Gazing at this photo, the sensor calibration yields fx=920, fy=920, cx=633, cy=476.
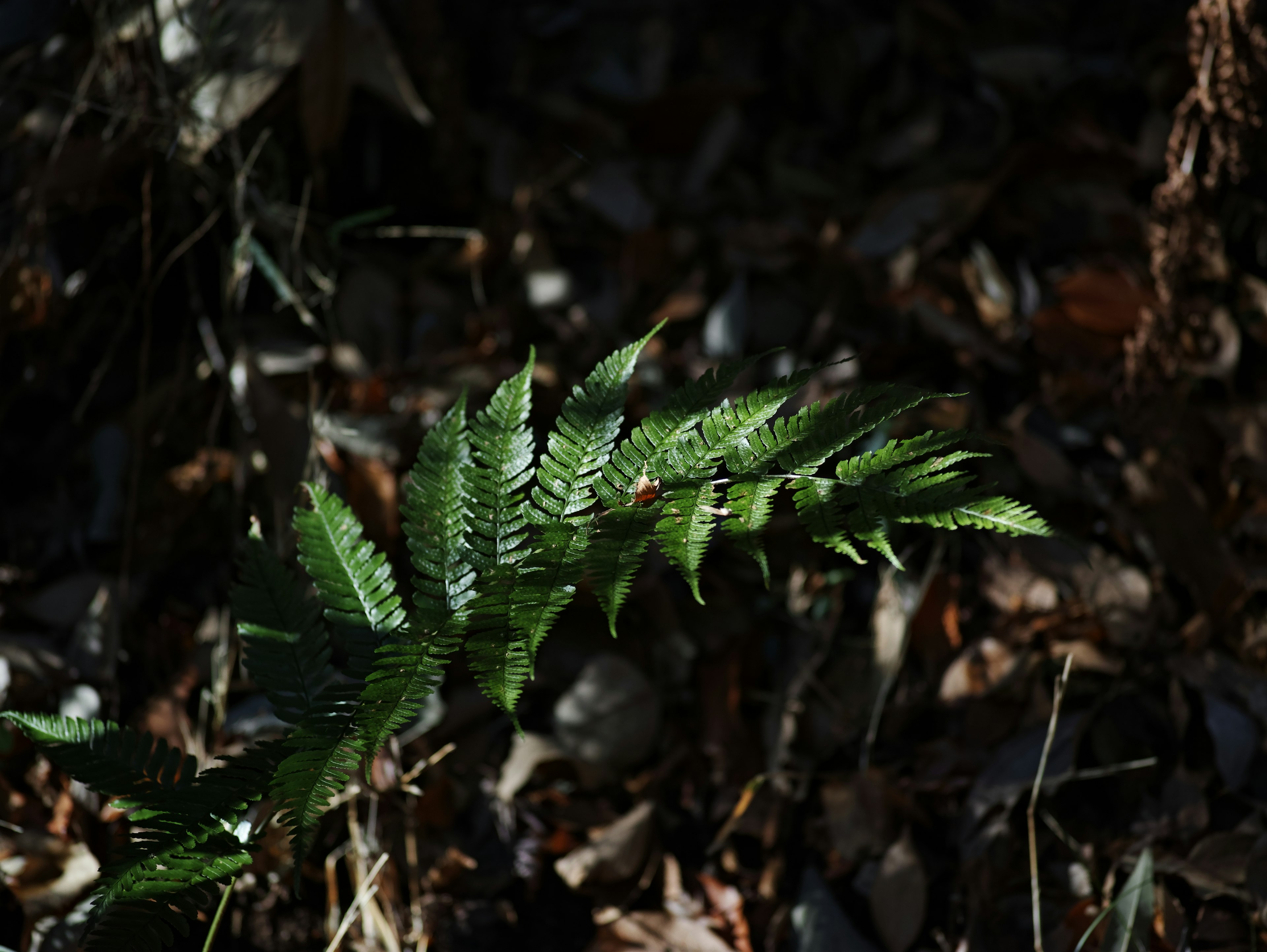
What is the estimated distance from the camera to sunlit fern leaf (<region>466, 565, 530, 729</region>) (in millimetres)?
896

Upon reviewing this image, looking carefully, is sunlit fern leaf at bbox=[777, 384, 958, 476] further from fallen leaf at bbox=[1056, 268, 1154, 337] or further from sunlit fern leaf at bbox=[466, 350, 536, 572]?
fallen leaf at bbox=[1056, 268, 1154, 337]

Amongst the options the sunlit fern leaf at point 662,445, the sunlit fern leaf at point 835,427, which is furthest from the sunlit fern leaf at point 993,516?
the sunlit fern leaf at point 662,445

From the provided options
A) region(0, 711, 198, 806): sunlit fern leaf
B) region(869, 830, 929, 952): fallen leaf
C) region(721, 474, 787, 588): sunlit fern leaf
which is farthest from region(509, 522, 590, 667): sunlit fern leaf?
region(869, 830, 929, 952): fallen leaf

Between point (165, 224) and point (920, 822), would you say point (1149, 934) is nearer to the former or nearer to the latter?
point (920, 822)

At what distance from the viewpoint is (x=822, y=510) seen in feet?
3.14

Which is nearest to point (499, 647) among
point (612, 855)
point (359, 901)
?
point (359, 901)

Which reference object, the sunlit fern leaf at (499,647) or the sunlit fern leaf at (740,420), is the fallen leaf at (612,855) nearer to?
the sunlit fern leaf at (499,647)

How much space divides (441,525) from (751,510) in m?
0.34

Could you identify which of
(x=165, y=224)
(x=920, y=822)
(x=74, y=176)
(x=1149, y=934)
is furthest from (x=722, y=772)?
(x=74, y=176)

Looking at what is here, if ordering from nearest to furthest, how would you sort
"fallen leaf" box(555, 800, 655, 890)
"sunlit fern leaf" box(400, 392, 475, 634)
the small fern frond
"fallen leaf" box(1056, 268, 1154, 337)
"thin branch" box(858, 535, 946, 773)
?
the small fern frond, "sunlit fern leaf" box(400, 392, 475, 634), "fallen leaf" box(555, 800, 655, 890), "thin branch" box(858, 535, 946, 773), "fallen leaf" box(1056, 268, 1154, 337)

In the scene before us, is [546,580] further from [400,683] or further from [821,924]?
[821,924]

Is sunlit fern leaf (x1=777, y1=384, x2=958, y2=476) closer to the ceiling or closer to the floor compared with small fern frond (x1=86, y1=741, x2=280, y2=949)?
closer to the ceiling

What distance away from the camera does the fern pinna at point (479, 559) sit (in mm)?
902

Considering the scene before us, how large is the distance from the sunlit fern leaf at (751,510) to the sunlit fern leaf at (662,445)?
6cm
